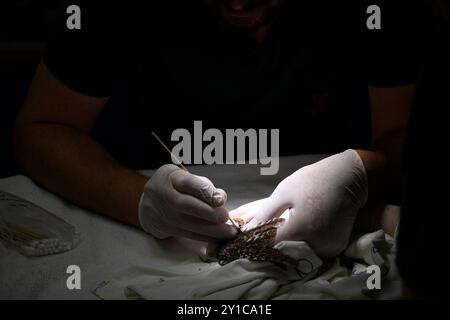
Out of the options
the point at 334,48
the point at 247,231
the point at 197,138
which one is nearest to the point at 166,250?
the point at 247,231

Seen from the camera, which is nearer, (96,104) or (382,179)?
(382,179)

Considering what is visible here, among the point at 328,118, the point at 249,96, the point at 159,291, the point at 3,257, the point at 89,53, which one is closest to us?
the point at 159,291

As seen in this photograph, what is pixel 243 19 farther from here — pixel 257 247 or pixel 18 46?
pixel 18 46

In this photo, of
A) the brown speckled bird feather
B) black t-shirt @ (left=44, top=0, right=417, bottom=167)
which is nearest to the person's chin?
black t-shirt @ (left=44, top=0, right=417, bottom=167)

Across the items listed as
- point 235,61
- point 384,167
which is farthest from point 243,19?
point 384,167

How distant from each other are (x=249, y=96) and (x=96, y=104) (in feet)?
1.12

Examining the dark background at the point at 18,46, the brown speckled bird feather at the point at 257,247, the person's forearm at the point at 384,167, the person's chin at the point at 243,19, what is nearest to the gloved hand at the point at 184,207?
the brown speckled bird feather at the point at 257,247

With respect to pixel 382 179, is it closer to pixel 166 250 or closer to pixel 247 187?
pixel 247 187

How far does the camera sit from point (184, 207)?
971mm

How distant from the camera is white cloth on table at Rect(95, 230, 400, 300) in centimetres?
83

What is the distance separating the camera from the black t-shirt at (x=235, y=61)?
4.04 feet

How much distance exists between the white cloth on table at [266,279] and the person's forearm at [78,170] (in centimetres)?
20

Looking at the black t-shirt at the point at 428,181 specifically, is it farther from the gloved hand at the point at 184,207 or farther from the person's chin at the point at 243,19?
the person's chin at the point at 243,19

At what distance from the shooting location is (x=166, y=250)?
1.02m
